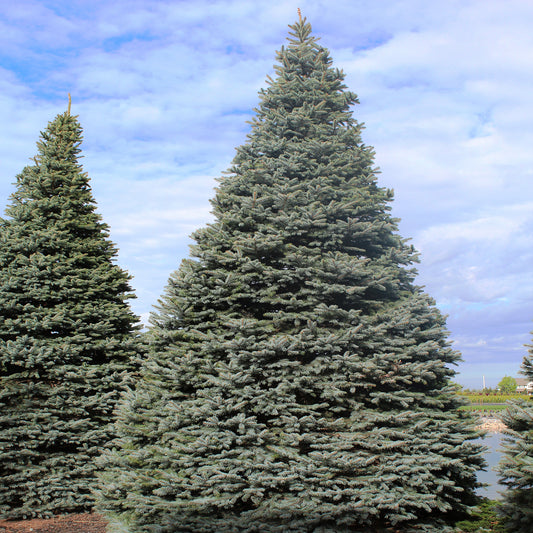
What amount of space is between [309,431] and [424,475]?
1.65 meters

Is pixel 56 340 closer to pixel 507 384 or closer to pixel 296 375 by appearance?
pixel 296 375

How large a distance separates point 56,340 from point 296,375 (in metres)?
5.71

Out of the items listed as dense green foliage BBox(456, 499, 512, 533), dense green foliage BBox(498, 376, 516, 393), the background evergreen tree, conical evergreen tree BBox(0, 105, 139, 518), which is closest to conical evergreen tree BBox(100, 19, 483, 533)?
dense green foliage BBox(456, 499, 512, 533)

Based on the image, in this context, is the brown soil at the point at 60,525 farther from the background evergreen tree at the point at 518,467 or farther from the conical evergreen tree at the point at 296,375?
the background evergreen tree at the point at 518,467

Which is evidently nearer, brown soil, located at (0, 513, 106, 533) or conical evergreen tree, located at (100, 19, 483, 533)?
conical evergreen tree, located at (100, 19, 483, 533)

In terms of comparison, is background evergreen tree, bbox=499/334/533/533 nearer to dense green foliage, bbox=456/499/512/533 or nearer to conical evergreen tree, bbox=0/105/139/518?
dense green foliage, bbox=456/499/512/533

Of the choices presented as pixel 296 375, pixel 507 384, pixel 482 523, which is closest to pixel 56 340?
pixel 296 375

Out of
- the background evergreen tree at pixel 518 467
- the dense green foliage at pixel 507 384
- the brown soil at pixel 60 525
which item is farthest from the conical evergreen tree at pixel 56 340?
the dense green foliage at pixel 507 384

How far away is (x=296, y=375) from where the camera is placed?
6449 millimetres

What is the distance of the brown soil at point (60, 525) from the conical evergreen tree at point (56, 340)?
192 millimetres

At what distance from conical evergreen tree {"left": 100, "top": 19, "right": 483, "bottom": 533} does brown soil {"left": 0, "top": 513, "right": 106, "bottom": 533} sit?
166 cm

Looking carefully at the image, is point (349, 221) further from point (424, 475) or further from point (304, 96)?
point (424, 475)

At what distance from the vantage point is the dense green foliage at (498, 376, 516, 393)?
62.5 metres

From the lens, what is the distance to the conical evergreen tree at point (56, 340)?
8.71 meters
